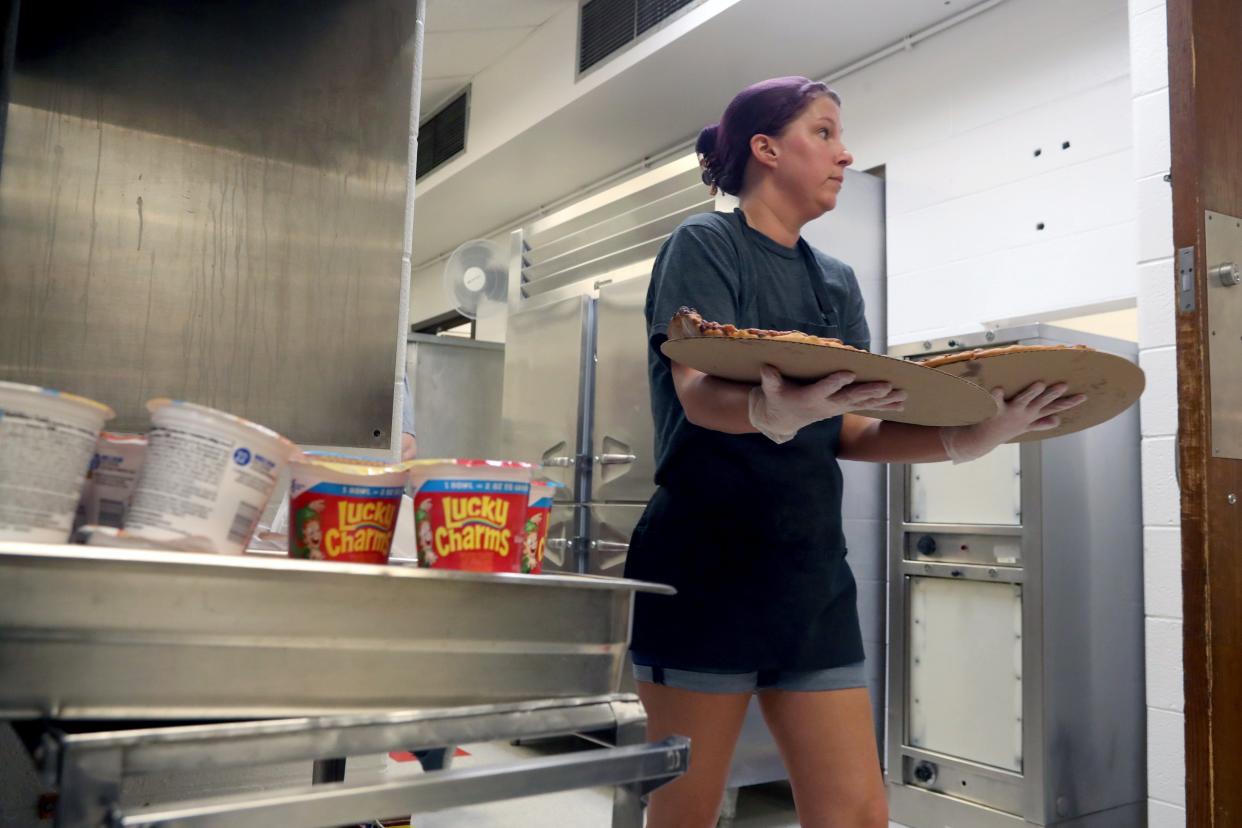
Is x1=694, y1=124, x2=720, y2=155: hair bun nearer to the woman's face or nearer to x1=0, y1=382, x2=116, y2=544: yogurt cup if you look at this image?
the woman's face

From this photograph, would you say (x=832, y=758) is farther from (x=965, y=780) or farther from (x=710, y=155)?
(x=965, y=780)

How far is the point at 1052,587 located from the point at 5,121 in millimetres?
2427

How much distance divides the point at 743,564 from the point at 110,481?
0.83 m

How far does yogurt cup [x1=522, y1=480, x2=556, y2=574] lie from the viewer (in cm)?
86

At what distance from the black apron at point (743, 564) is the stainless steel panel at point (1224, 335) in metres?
0.64

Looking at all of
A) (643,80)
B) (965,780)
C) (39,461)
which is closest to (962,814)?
(965,780)

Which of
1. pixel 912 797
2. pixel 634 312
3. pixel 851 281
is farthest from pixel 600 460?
pixel 851 281

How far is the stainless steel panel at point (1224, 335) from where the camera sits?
1494 millimetres

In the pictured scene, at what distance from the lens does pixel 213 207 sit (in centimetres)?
158

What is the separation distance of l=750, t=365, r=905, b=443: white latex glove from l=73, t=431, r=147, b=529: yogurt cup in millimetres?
672

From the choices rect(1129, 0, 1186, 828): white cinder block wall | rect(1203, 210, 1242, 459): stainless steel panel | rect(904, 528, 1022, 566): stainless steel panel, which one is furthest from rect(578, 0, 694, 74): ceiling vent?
rect(1203, 210, 1242, 459): stainless steel panel

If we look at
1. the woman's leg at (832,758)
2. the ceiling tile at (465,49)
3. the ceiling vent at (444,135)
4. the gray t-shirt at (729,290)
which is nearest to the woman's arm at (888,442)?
the gray t-shirt at (729,290)

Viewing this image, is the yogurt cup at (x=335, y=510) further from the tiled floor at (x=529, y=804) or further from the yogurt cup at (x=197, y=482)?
the tiled floor at (x=529, y=804)

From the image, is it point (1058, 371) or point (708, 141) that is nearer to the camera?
point (1058, 371)
